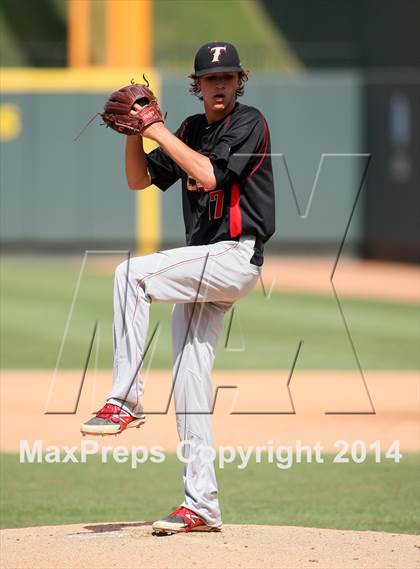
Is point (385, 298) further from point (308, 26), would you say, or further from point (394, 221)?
point (308, 26)

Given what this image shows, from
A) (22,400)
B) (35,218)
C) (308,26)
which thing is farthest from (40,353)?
(308,26)

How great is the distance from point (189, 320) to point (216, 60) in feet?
3.76

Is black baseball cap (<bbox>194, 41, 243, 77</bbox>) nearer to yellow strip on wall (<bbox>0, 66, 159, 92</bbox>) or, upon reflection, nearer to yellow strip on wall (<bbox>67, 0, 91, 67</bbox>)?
yellow strip on wall (<bbox>0, 66, 159, 92</bbox>)

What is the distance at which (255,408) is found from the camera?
9336 mm

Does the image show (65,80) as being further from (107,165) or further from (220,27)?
(220,27)

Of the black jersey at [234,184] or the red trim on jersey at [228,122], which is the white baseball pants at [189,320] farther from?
the red trim on jersey at [228,122]

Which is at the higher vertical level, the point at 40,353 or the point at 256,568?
the point at 256,568

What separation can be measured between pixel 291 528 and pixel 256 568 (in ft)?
2.70

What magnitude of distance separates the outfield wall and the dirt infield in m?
11.1

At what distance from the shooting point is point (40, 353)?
1236 centimetres

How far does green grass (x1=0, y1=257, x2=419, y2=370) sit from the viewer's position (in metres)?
12.0

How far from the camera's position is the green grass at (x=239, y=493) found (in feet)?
20.9

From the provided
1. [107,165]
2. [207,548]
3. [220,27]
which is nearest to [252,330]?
[107,165]

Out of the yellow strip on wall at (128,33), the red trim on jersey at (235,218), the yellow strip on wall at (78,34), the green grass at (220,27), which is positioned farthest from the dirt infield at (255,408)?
the green grass at (220,27)
